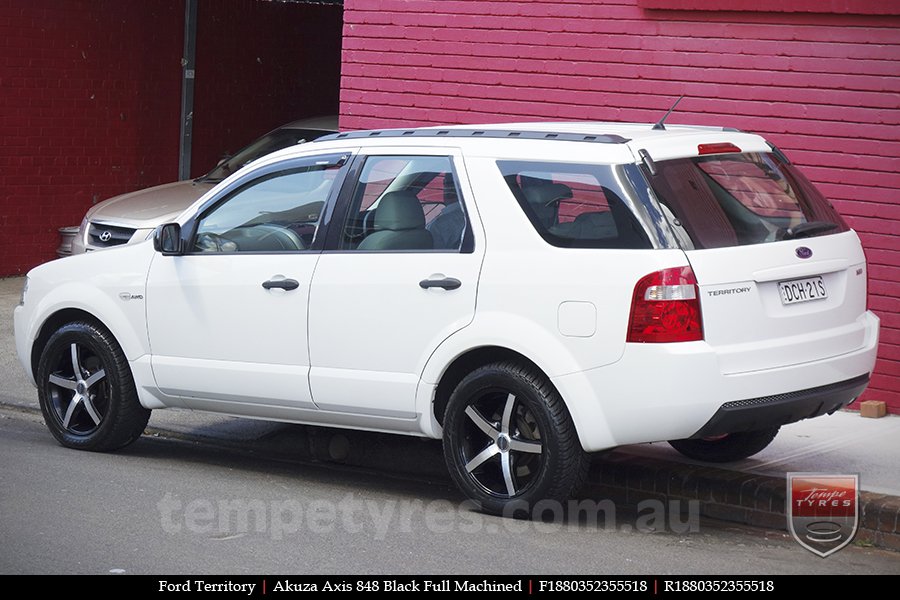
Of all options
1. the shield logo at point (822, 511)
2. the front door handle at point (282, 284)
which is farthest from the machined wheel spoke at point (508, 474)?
the front door handle at point (282, 284)

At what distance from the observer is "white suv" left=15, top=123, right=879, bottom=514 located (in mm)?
6281

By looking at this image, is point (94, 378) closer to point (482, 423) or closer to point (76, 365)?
point (76, 365)

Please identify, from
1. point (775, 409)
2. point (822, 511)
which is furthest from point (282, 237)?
point (822, 511)

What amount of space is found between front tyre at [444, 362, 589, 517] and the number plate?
1082 mm

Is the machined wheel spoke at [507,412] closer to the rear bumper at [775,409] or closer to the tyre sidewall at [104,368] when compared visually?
the rear bumper at [775,409]

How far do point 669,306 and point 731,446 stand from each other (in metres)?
1.72

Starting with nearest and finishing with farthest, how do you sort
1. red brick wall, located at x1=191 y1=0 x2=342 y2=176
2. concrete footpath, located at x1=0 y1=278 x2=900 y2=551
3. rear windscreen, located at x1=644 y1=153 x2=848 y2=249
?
rear windscreen, located at x1=644 y1=153 x2=848 y2=249, concrete footpath, located at x1=0 y1=278 x2=900 y2=551, red brick wall, located at x1=191 y1=0 x2=342 y2=176

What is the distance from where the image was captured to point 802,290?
6.56 metres

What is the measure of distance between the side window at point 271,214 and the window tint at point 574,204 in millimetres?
1141

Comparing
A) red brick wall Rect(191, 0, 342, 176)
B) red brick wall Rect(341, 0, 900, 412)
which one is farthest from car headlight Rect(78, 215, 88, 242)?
red brick wall Rect(191, 0, 342, 176)

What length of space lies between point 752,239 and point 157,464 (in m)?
3.53

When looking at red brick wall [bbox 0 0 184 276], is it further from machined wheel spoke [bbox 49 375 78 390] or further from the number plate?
the number plate

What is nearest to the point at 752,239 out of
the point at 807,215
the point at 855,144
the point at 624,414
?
the point at 807,215

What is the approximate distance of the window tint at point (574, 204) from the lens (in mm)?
6406
